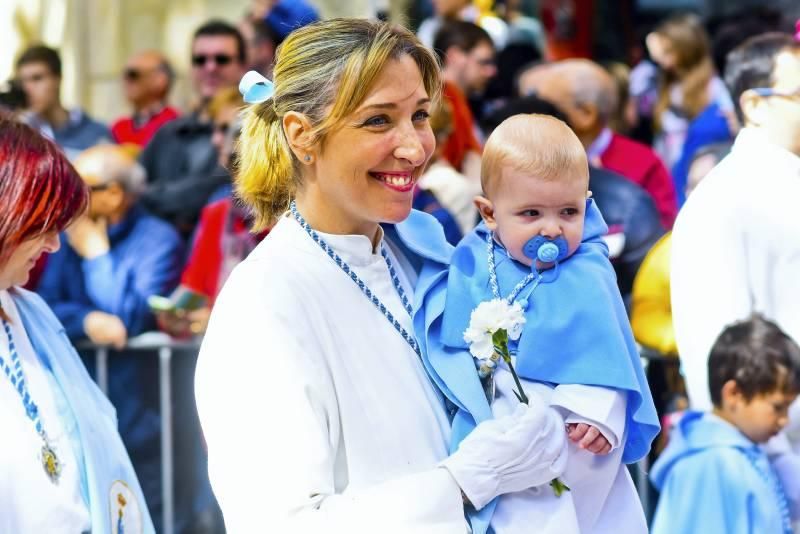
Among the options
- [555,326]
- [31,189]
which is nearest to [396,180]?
[555,326]

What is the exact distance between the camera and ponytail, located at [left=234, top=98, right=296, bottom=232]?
11.4 feet

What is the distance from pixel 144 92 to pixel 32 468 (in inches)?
228

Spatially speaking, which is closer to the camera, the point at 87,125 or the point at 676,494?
the point at 676,494

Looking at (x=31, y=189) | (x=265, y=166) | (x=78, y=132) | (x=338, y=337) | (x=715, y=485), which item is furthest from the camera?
(x=78, y=132)

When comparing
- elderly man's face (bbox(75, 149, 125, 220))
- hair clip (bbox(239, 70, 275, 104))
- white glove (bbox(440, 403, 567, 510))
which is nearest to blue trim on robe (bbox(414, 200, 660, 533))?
white glove (bbox(440, 403, 567, 510))

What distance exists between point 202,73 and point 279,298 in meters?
5.51

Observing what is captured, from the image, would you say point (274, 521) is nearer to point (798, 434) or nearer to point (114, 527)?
point (114, 527)

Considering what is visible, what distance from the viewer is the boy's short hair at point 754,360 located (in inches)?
184

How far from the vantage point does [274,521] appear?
3.00 metres

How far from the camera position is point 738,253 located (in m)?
4.71

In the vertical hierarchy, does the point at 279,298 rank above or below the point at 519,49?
above

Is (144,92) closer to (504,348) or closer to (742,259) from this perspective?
(742,259)

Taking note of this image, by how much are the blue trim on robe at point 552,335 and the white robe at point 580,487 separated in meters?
0.04

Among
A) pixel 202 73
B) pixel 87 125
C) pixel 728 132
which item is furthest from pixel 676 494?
pixel 87 125
